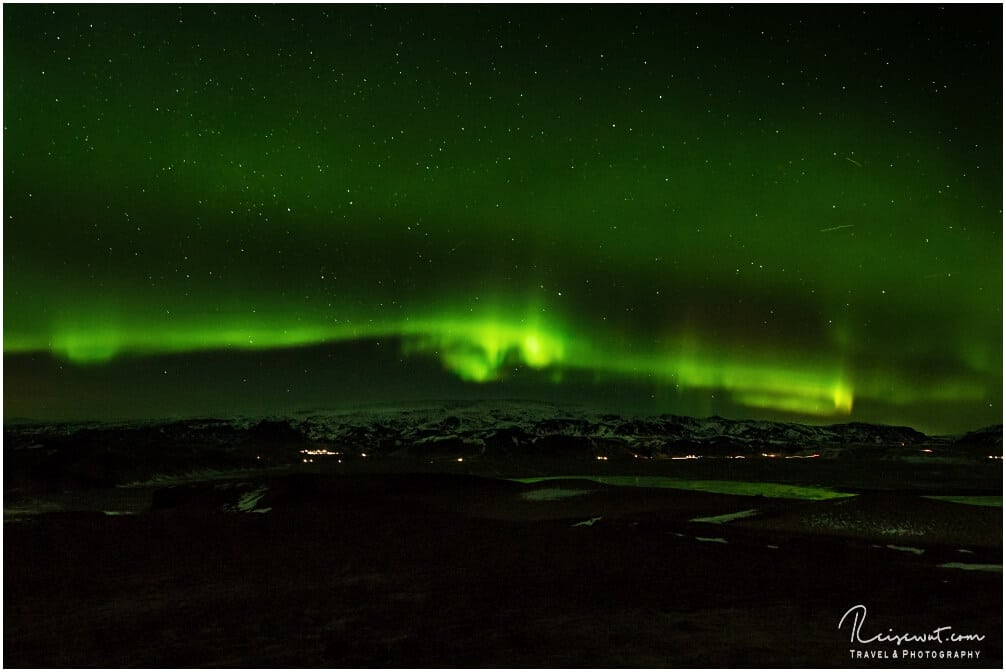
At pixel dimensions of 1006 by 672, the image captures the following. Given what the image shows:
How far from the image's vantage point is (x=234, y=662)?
9992 mm

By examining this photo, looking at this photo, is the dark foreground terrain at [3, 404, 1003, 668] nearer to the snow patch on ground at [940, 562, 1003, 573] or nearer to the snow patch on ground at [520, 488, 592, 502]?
the snow patch on ground at [940, 562, 1003, 573]

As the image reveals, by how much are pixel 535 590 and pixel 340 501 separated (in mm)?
18849

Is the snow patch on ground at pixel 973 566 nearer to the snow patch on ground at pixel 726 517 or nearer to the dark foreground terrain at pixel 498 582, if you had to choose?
the dark foreground terrain at pixel 498 582

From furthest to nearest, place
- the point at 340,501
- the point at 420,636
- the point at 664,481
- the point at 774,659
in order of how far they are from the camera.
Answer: the point at 664,481, the point at 340,501, the point at 420,636, the point at 774,659

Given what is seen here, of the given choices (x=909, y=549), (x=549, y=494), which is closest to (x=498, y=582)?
(x=909, y=549)

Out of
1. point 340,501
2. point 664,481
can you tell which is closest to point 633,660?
point 340,501

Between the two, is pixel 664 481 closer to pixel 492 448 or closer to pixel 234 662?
pixel 234 662

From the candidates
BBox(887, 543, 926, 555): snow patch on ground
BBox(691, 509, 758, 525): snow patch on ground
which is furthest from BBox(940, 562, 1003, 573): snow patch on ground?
BBox(691, 509, 758, 525): snow patch on ground
